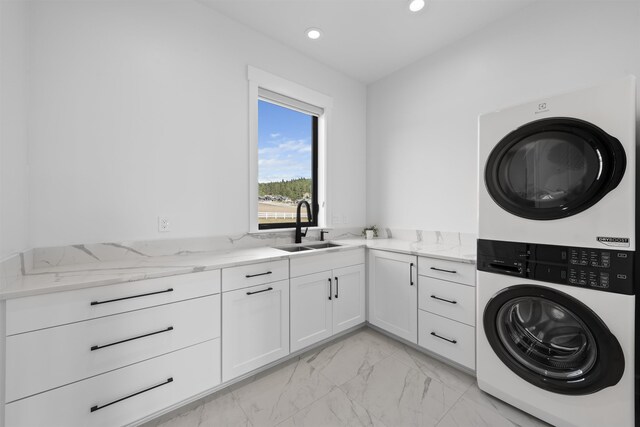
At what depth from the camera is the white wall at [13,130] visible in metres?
1.22

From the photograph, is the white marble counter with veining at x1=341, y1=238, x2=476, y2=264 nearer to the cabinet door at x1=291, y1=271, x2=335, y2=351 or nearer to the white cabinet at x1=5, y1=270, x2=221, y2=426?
the cabinet door at x1=291, y1=271, x2=335, y2=351

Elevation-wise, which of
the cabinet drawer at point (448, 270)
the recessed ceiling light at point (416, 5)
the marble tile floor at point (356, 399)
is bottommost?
the marble tile floor at point (356, 399)

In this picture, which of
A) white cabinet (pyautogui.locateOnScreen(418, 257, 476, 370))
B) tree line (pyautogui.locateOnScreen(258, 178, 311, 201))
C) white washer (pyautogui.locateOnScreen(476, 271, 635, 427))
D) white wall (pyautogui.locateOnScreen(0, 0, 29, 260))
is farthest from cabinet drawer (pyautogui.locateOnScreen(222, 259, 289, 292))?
white washer (pyautogui.locateOnScreen(476, 271, 635, 427))

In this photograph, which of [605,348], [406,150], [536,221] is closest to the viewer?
[605,348]

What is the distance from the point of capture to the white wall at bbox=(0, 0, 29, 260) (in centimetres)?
122

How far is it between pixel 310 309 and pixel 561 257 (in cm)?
162

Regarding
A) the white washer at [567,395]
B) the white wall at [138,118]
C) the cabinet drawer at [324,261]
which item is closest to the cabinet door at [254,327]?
the cabinet drawer at [324,261]

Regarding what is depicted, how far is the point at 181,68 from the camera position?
1.96 metres

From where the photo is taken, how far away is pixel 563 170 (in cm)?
139

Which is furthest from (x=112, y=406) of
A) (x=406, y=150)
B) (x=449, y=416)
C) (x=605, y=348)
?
(x=406, y=150)

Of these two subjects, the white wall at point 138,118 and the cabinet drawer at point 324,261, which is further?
the cabinet drawer at point 324,261

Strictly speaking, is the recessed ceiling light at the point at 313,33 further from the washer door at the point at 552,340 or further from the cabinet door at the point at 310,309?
the washer door at the point at 552,340

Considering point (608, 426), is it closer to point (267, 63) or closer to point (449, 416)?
point (449, 416)

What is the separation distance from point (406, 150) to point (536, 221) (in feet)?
5.32
